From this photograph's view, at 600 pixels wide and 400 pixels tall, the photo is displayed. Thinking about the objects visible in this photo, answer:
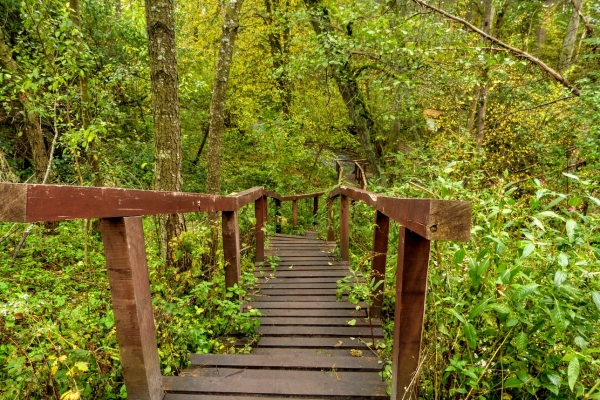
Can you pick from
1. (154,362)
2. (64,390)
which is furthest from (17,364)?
(154,362)

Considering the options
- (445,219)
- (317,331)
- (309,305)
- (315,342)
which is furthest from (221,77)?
(445,219)

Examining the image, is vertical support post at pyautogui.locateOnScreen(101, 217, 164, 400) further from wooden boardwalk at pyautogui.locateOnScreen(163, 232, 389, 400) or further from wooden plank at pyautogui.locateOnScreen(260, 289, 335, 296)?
wooden plank at pyautogui.locateOnScreen(260, 289, 335, 296)

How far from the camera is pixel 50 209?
3.60 feet

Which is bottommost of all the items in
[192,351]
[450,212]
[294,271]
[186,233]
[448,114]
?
[294,271]

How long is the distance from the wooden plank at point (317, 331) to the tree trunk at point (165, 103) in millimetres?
1376

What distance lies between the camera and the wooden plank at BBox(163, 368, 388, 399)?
6.34ft

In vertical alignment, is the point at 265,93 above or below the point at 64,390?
above

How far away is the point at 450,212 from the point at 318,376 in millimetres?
1451

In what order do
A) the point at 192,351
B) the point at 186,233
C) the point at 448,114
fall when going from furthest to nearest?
1. the point at 448,114
2. the point at 186,233
3. the point at 192,351

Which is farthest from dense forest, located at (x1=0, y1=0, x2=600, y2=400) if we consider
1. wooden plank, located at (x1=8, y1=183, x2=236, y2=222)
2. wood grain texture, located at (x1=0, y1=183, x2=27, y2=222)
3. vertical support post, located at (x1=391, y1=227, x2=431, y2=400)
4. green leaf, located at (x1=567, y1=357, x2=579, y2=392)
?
wood grain texture, located at (x1=0, y1=183, x2=27, y2=222)

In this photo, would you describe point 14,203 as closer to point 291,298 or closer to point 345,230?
point 291,298

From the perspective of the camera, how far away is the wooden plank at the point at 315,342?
8.81 ft

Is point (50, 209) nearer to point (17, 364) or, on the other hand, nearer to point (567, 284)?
point (17, 364)

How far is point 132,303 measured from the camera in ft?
5.21
